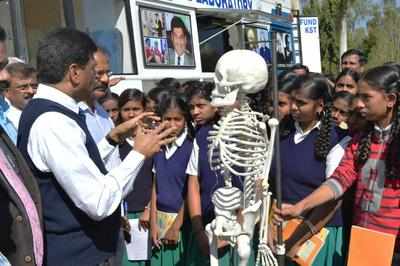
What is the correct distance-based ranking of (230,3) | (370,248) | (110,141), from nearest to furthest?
(370,248), (110,141), (230,3)

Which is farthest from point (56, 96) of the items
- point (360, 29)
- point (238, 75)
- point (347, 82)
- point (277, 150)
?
point (360, 29)

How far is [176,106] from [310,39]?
12.6 m

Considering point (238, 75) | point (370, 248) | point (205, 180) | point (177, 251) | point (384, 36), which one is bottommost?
point (177, 251)

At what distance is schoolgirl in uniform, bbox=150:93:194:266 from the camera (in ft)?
10.8

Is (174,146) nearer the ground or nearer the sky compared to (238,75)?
nearer the ground

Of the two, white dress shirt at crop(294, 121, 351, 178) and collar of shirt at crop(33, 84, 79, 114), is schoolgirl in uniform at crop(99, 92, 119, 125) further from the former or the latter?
collar of shirt at crop(33, 84, 79, 114)

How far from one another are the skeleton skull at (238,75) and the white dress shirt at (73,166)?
0.49 meters

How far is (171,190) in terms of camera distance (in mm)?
3338

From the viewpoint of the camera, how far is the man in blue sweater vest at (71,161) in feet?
6.66

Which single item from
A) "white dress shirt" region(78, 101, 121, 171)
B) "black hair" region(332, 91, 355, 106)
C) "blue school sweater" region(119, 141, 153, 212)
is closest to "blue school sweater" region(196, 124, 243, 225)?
"white dress shirt" region(78, 101, 121, 171)

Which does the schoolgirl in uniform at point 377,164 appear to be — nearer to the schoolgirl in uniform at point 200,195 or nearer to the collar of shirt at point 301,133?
the collar of shirt at point 301,133

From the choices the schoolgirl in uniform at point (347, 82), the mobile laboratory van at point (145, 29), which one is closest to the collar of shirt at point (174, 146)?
the schoolgirl in uniform at point (347, 82)

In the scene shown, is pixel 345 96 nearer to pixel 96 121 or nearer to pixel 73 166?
pixel 96 121

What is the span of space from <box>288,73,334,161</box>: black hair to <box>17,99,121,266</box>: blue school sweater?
1256 millimetres
